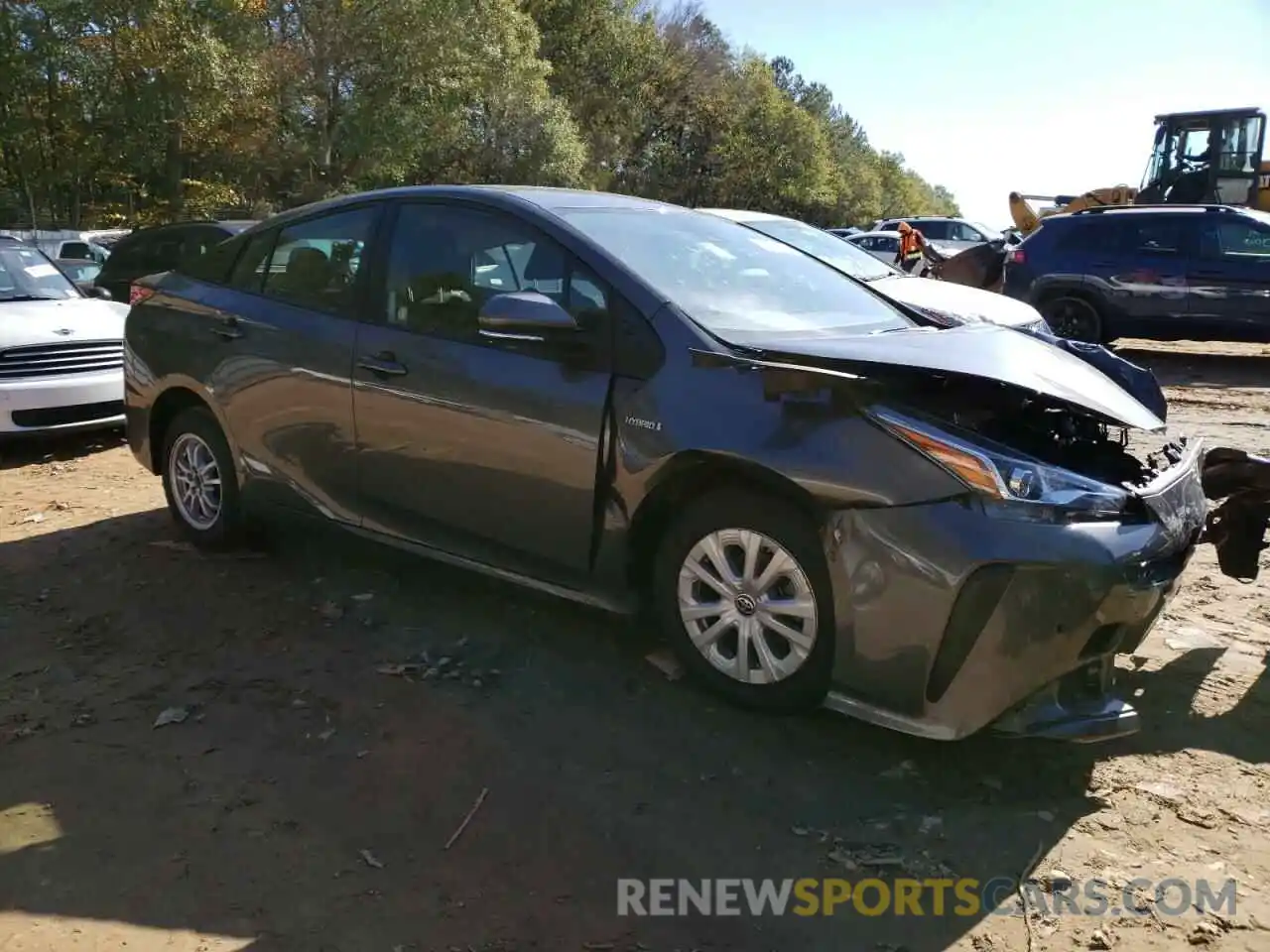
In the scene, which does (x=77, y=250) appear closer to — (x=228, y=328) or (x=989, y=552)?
(x=228, y=328)

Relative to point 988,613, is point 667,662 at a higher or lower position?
lower

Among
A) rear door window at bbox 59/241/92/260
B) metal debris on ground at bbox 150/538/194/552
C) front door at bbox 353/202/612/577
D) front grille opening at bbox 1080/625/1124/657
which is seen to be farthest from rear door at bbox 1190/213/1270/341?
rear door window at bbox 59/241/92/260

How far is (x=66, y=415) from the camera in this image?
7609mm

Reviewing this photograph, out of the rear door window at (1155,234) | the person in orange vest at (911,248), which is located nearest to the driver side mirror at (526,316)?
the rear door window at (1155,234)

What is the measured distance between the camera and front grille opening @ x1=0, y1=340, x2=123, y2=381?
24.4 ft

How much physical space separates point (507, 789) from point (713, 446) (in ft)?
3.91

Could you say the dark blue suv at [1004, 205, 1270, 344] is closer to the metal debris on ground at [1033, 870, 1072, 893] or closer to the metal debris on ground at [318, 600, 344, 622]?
the metal debris on ground at [318, 600, 344, 622]

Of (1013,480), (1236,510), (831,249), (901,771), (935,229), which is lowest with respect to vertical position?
(901,771)

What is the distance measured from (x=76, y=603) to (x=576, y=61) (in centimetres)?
4105

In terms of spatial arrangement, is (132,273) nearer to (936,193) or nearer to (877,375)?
(877,375)

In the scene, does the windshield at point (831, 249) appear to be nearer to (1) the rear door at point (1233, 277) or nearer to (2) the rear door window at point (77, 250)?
(1) the rear door at point (1233, 277)

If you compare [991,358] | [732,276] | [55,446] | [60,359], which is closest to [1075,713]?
[991,358]

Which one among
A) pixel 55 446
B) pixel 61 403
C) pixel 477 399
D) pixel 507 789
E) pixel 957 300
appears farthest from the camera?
pixel 957 300

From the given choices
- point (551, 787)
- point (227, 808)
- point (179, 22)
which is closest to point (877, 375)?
point (551, 787)
